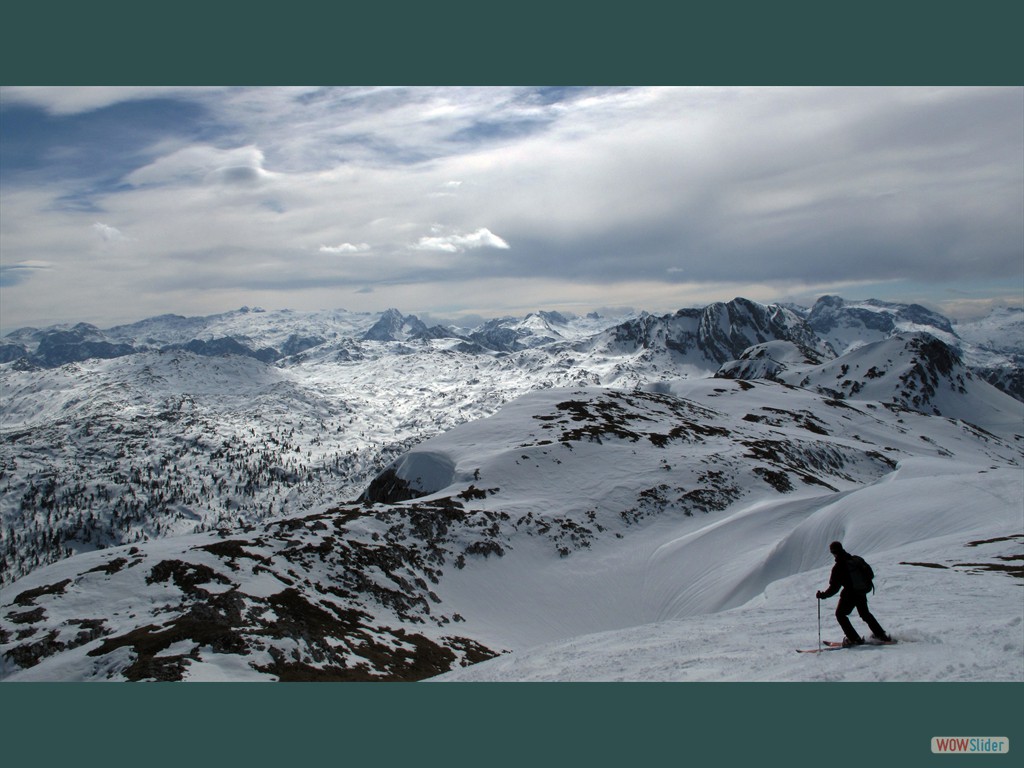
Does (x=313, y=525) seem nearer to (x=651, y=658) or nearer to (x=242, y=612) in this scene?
(x=242, y=612)

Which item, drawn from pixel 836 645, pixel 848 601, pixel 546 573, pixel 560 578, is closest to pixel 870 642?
pixel 836 645

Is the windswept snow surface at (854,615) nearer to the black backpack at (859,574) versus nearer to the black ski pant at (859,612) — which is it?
the black ski pant at (859,612)

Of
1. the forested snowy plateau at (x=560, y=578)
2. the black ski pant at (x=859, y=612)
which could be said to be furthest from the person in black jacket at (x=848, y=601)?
the forested snowy plateau at (x=560, y=578)

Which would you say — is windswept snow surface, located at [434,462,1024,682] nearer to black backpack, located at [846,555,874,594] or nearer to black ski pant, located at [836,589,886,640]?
black ski pant, located at [836,589,886,640]

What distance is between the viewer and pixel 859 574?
1539 cm

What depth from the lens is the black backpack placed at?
15.4 m

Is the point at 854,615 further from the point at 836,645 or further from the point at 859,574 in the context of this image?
the point at 859,574

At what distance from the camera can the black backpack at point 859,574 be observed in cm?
1537

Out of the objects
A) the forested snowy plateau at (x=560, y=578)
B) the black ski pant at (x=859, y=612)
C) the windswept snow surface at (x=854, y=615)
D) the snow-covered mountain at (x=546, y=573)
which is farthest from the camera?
the snow-covered mountain at (x=546, y=573)

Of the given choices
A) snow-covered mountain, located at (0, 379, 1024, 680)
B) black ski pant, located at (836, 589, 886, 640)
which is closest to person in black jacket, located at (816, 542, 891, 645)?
black ski pant, located at (836, 589, 886, 640)

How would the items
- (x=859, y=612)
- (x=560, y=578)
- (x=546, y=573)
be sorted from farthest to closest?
(x=546, y=573) → (x=560, y=578) → (x=859, y=612)

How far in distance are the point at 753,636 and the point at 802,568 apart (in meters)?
24.7

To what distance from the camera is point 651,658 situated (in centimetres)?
1756

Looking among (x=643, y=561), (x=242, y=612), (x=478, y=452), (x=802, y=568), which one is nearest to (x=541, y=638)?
(x=643, y=561)
